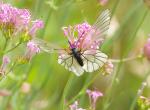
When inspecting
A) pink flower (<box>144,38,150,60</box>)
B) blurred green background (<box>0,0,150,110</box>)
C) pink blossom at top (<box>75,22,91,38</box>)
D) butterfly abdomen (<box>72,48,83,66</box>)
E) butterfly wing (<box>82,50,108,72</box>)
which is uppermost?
blurred green background (<box>0,0,150,110</box>)

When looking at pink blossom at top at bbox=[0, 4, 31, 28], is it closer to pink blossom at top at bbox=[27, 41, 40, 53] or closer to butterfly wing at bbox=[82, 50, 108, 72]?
pink blossom at top at bbox=[27, 41, 40, 53]

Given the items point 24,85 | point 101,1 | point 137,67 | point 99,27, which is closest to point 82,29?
point 99,27

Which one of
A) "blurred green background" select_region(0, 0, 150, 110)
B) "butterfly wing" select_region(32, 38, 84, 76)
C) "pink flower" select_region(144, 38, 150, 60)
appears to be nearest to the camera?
"butterfly wing" select_region(32, 38, 84, 76)

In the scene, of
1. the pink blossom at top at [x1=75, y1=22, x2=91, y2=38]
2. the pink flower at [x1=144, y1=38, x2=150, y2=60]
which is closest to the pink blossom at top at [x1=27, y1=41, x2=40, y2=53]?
the pink blossom at top at [x1=75, y1=22, x2=91, y2=38]

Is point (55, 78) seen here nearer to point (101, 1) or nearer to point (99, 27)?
point (101, 1)

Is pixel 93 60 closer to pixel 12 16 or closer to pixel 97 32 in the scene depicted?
pixel 97 32

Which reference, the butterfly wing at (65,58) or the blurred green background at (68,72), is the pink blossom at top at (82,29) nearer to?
the butterfly wing at (65,58)

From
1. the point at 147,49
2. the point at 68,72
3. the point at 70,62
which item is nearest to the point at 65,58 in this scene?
the point at 70,62

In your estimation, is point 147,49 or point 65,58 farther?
point 147,49
